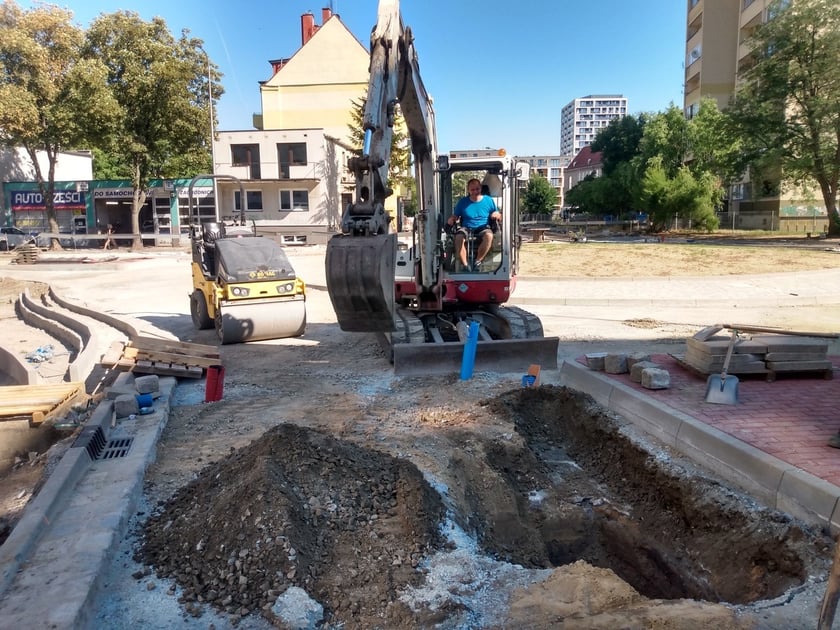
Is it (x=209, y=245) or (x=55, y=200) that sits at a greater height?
(x=55, y=200)

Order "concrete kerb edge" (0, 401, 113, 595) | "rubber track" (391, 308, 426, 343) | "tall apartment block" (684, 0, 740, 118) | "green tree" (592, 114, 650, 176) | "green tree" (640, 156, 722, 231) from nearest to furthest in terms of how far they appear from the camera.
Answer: "concrete kerb edge" (0, 401, 113, 595) < "rubber track" (391, 308, 426, 343) < "green tree" (640, 156, 722, 231) < "tall apartment block" (684, 0, 740, 118) < "green tree" (592, 114, 650, 176)

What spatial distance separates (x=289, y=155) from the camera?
39.5 metres

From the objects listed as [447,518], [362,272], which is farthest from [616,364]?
[447,518]

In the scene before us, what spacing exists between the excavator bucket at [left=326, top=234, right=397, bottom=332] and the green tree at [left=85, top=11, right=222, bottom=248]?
29.7m

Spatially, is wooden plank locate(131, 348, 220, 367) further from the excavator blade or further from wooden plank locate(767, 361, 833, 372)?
wooden plank locate(767, 361, 833, 372)

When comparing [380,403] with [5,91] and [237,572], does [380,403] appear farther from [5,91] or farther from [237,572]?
[5,91]

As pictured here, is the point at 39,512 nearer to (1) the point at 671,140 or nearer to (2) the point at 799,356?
(2) the point at 799,356

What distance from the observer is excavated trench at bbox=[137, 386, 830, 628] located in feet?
11.6

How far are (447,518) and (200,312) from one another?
8.57 meters

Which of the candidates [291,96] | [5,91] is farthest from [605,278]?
[291,96]

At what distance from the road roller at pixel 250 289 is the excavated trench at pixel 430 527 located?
5.47 meters

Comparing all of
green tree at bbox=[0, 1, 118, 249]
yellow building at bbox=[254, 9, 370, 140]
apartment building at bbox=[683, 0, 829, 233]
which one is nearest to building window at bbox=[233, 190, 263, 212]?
yellow building at bbox=[254, 9, 370, 140]

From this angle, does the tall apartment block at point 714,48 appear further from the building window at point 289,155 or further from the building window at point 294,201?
the building window at point 294,201

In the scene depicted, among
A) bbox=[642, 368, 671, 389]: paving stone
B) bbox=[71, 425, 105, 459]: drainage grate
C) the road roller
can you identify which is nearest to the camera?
bbox=[71, 425, 105, 459]: drainage grate
